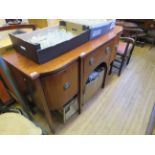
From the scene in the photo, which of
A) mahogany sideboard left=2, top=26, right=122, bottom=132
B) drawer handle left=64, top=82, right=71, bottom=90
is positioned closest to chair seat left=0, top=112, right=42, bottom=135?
mahogany sideboard left=2, top=26, right=122, bottom=132

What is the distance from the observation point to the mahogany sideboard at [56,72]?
0.88m

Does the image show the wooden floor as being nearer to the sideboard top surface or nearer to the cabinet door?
the cabinet door

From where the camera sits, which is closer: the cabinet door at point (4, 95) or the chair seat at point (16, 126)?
the chair seat at point (16, 126)

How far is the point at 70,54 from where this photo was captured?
3.38 feet

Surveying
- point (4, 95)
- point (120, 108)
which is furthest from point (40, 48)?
point (120, 108)

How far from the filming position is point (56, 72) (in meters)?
0.88

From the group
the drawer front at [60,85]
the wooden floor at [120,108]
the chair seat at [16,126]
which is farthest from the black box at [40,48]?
the wooden floor at [120,108]

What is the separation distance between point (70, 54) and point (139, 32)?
245 cm

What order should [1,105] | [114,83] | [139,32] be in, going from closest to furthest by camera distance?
[1,105]
[114,83]
[139,32]

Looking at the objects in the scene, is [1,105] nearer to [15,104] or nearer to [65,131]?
[15,104]

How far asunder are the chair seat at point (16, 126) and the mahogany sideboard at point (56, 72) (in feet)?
0.60

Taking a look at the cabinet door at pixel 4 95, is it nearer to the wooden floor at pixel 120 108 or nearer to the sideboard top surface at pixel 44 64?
the wooden floor at pixel 120 108

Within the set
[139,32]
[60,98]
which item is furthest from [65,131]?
[139,32]

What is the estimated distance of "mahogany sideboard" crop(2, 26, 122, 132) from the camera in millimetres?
876
